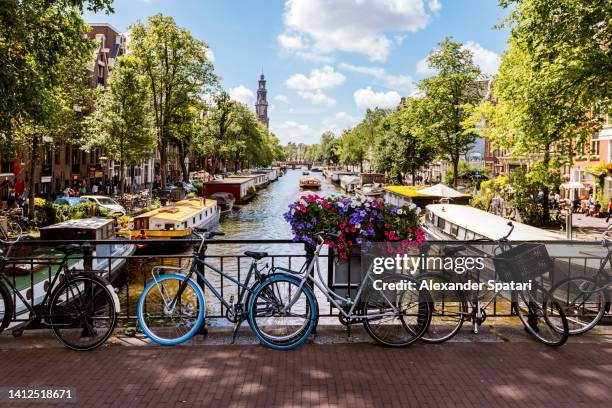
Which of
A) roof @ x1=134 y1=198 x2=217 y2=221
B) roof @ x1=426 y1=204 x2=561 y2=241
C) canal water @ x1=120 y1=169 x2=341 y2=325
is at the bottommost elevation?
canal water @ x1=120 y1=169 x2=341 y2=325

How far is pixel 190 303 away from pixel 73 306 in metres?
1.36

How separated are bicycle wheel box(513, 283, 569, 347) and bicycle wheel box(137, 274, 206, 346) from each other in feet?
13.1

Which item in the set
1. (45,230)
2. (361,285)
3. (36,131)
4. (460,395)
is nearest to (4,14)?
(45,230)

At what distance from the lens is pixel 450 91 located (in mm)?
47875

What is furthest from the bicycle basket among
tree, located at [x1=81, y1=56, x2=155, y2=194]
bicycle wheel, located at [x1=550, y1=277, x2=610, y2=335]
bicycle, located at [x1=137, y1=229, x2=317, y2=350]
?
tree, located at [x1=81, y1=56, x2=155, y2=194]

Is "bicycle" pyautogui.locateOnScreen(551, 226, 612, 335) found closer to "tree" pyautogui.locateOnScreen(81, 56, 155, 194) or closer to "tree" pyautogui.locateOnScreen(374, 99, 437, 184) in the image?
"tree" pyautogui.locateOnScreen(81, 56, 155, 194)

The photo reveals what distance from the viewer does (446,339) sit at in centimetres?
673

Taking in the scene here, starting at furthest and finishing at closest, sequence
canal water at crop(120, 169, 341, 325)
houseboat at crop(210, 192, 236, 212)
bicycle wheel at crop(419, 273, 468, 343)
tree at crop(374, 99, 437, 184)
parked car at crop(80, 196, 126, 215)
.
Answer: tree at crop(374, 99, 437, 184) → houseboat at crop(210, 192, 236, 212) → parked car at crop(80, 196, 126, 215) → canal water at crop(120, 169, 341, 325) → bicycle wheel at crop(419, 273, 468, 343)

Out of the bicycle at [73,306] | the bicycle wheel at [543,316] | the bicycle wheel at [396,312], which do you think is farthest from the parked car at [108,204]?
the bicycle wheel at [543,316]

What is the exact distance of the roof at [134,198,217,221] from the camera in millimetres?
26712

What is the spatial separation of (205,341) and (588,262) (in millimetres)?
5393

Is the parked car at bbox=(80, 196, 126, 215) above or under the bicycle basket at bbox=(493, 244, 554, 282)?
under

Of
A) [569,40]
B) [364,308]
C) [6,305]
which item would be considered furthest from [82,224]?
[569,40]

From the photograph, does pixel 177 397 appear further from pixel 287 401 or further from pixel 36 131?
pixel 36 131
